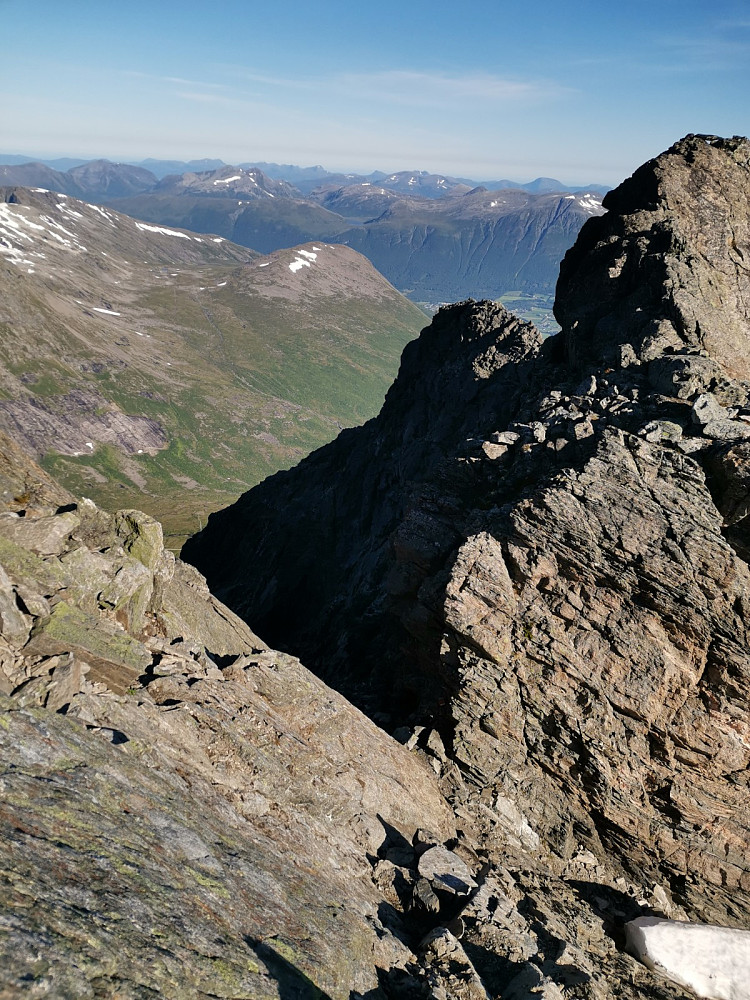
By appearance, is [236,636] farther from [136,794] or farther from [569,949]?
[569,949]

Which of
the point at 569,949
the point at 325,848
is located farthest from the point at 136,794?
the point at 569,949

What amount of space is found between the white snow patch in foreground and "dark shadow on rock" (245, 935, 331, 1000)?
16.1 meters

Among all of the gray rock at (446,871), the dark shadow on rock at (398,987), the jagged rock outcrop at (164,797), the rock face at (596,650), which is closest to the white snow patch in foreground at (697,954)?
the rock face at (596,650)

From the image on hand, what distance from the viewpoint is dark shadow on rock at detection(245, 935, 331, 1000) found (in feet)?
53.4

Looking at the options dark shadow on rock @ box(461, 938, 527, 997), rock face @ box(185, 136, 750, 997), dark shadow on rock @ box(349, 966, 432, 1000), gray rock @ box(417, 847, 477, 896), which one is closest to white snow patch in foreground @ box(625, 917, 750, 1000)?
rock face @ box(185, 136, 750, 997)

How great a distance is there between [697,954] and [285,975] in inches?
757

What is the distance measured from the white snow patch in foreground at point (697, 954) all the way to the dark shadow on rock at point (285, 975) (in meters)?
16.1

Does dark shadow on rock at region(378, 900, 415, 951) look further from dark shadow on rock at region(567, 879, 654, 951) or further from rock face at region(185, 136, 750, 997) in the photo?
dark shadow on rock at region(567, 879, 654, 951)

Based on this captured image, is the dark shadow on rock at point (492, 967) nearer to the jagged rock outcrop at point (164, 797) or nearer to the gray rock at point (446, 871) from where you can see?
the jagged rock outcrop at point (164, 797)

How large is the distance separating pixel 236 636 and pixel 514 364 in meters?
45.6

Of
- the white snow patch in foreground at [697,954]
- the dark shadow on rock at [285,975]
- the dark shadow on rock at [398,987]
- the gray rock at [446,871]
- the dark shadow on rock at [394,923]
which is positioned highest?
the dark shadow on rock at [285,975]

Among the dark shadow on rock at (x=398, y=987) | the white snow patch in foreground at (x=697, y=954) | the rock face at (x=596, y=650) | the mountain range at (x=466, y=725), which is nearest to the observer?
the mountain range at (x=466, y=725)

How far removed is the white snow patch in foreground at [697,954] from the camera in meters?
25.2

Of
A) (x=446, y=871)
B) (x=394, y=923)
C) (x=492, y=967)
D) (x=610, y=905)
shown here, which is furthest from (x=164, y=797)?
(x=610, y=905)
